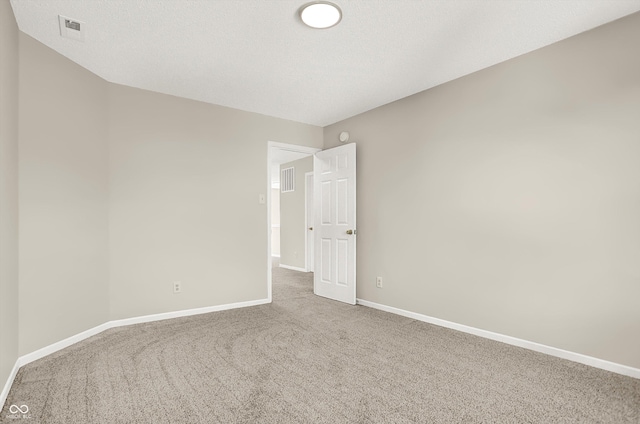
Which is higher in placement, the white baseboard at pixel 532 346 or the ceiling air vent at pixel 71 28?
the ceiling air vent at pixel 71 28

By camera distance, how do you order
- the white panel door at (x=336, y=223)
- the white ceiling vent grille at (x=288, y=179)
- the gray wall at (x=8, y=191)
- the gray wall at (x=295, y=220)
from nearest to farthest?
the gray wall at (x=8, y=191) → the white panel door at (x=336, y=223) → the gray wall at (x=295, y=220) → the white ceiling vent grille at (x=288, y=179)

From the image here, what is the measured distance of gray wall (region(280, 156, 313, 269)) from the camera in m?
7.09

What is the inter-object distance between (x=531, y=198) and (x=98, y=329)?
3.98 meters

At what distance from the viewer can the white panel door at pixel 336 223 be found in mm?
4281

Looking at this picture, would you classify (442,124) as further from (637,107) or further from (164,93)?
(164,93)

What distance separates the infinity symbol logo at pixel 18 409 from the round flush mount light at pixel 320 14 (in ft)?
9.36

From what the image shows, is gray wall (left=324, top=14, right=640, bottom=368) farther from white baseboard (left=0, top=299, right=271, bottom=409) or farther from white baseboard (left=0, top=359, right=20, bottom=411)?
white baseboard (left=0, top=359, right=20, bottom=411)

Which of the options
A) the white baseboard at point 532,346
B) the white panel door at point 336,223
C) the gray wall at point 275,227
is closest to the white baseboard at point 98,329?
the white panel door at point 336,223

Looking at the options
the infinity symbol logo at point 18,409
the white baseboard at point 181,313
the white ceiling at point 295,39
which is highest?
the white ceiling at point 295,39

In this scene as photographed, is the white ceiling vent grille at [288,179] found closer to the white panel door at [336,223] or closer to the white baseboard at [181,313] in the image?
the white panel door at [336,223]

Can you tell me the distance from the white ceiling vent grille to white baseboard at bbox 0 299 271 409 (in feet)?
11.8

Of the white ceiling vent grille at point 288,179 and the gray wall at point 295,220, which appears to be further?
the white ceiling vent grille at point 288,179

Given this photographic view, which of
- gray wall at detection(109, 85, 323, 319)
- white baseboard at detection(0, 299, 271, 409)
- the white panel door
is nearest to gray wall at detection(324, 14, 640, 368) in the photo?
the white panel door

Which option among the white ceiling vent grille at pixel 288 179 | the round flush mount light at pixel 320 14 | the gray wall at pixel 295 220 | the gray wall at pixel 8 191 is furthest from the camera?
the white ceiling vent grille at pixel 288 179
